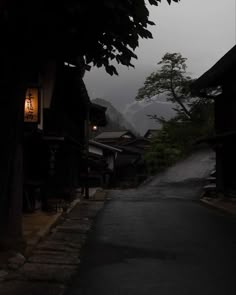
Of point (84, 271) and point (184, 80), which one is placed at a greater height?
point (184, 80)

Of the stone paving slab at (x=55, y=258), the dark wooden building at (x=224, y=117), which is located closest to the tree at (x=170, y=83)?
the dark wooden building at (x=224, y=117)

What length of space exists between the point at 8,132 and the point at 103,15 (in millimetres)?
2722

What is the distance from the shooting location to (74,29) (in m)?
8.85

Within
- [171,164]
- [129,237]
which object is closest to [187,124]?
[171,164]

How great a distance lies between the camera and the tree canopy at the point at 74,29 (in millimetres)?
8398

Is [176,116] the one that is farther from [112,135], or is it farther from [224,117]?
[112,135]

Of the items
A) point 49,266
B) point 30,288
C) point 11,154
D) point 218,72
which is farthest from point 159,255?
point 218,72

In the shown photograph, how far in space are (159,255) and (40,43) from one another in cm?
464

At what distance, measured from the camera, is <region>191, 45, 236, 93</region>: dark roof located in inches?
899

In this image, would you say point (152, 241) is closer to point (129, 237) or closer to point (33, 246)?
point (129, 237)

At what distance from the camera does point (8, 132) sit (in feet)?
31.8

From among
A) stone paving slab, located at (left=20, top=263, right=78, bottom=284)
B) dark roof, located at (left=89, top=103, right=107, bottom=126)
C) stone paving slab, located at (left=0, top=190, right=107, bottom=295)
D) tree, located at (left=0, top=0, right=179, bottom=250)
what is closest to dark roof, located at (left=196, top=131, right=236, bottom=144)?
dark roof, located at (left=89, top=103, right=107, bottom=126)

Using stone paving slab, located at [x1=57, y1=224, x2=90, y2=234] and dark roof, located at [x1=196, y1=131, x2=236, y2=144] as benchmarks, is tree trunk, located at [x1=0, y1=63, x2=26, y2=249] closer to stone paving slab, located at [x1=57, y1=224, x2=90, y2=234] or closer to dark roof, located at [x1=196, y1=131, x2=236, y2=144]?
stone paving slab, located at [x1=57, y1=224, x2=90, y2=234]

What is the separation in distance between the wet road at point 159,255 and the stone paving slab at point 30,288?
233mm
